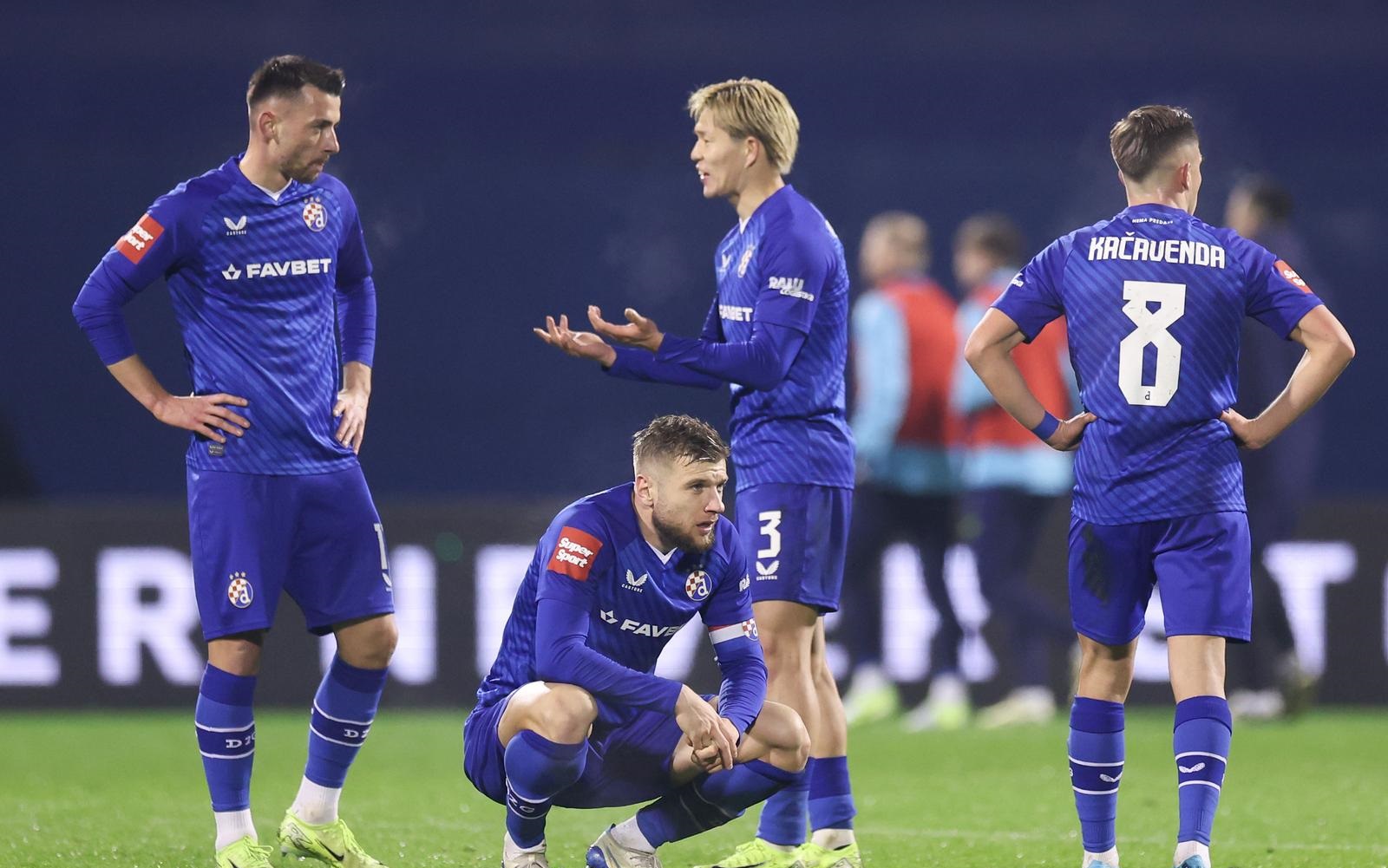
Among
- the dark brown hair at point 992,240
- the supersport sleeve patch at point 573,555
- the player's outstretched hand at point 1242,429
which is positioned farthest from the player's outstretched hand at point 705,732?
the dark brown hair at point 992,240

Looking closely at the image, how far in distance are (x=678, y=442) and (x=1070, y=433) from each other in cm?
96

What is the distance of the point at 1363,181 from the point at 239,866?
1136cm

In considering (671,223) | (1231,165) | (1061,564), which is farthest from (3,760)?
(1231,165)

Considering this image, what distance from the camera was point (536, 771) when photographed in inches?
165

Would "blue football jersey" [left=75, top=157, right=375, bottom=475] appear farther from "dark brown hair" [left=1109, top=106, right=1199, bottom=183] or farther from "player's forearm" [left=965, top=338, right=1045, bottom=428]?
"dark brown hair" [left=1109, top=106, right=1199, bottom=183]

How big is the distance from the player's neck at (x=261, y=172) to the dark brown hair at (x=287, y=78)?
0.43 feet

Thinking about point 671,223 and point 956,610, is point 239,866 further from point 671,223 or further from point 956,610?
point 671,223

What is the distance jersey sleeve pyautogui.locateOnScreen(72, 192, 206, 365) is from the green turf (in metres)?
1.41

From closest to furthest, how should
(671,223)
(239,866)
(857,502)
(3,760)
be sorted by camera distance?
(239,866), (3,760), (857,502), (671,223)

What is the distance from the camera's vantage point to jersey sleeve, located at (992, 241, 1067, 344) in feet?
14.6

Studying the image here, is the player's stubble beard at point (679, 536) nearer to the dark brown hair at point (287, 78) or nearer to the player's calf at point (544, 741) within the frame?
the player's calf at point (544, 741)

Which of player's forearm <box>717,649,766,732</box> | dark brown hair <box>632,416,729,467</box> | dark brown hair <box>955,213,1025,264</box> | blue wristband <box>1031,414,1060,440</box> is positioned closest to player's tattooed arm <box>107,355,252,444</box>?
dark brown hair <box>632,416,729,467</box>

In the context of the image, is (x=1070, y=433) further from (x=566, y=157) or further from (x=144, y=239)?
(x=566, y=157)

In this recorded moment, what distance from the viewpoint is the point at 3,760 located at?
23.8ft
